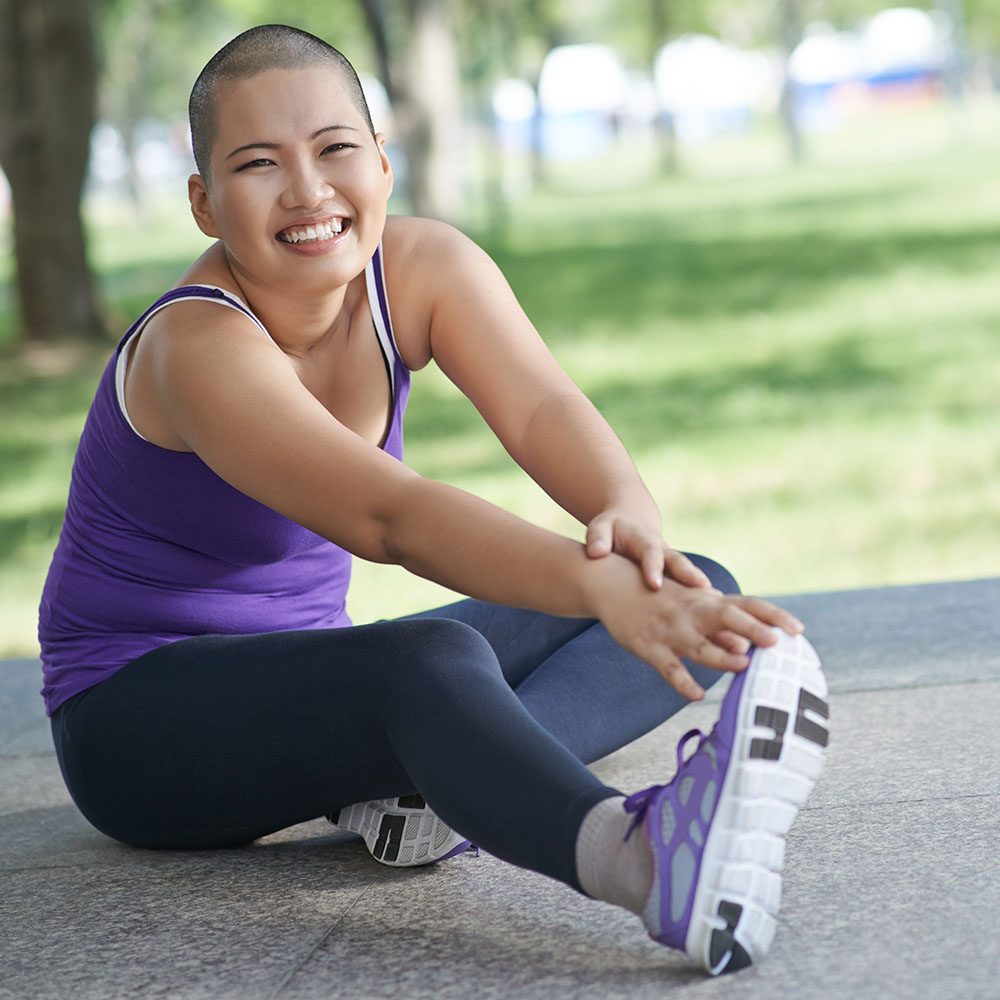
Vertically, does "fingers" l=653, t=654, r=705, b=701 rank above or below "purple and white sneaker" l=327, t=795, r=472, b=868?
above

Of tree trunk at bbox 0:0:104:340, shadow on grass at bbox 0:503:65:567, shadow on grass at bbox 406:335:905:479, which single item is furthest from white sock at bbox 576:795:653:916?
tree trunk at bbox 0:0:104:340

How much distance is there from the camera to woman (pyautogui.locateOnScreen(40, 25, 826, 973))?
2.12 meters

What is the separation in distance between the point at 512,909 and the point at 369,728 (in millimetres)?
356

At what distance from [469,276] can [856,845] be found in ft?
3.74

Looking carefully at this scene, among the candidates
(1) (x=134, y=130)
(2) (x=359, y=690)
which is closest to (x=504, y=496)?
(2) (x=359, y=690)

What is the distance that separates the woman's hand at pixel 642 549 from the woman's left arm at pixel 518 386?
5.3 inches

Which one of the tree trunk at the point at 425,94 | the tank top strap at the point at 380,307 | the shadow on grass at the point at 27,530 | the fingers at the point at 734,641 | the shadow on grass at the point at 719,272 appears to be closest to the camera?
the fingers at the point at 734,641

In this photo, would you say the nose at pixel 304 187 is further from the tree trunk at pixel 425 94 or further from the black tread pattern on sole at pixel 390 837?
the tree trunk at pixel 425 94

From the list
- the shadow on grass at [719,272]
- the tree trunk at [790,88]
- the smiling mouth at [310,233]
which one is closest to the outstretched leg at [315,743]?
the smiling mouth at [310,233]

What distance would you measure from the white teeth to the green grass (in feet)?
10.4

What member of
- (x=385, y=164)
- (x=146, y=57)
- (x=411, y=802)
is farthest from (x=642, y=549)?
(x=146, y=57)

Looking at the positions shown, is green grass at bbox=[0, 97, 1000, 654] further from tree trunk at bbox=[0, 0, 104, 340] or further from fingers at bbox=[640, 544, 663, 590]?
fingers at bbox=[640, 544, 663, 590]

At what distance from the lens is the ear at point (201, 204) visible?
280cm

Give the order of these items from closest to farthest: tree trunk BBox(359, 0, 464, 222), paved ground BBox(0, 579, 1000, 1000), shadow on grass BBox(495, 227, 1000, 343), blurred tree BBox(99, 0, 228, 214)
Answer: paved ground BBox(0, 579, 1000, 1000)
shadow on grass BBox(495, 227, 1000, 343)
tree trunk BBox(359, 0, 464, 222)
blurred tree BBox(99, 0, 228, 214)
